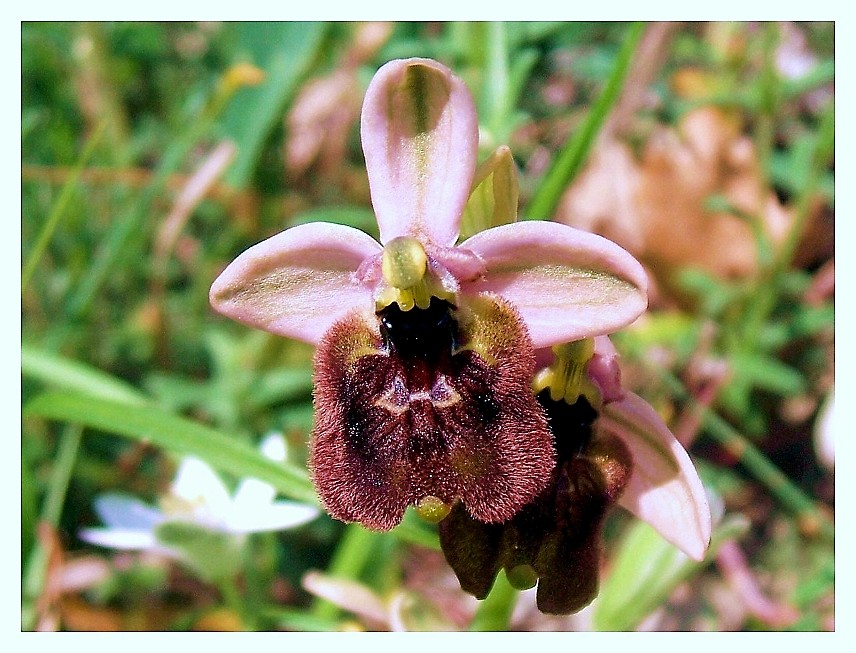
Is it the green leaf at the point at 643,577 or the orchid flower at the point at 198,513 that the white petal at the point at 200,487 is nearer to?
the orchid flower at the point at 198,513

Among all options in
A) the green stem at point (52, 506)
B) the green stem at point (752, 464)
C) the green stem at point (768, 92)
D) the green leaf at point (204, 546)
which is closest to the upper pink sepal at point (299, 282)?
the green leaf at point (204, 546)

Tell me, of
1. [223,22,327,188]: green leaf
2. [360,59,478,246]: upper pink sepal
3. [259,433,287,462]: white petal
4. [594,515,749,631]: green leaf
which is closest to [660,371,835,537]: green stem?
[594,515,749,631]: green leaf

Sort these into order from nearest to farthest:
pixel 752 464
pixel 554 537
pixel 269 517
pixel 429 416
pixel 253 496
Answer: pixel 429 416
pixel 554 537
pixel 269 517
pixel 253 496
pixel 752 464

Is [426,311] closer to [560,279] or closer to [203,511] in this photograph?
[560,279]

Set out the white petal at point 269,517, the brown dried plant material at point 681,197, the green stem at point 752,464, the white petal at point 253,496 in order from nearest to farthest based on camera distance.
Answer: the white petal at point 269,517, the white petal at point 253,496, the green stem at point 752,464, the brown dried plant material at point 681,197

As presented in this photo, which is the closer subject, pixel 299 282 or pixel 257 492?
pixel 299 282

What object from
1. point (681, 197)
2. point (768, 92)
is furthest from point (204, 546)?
point (681, 197)
